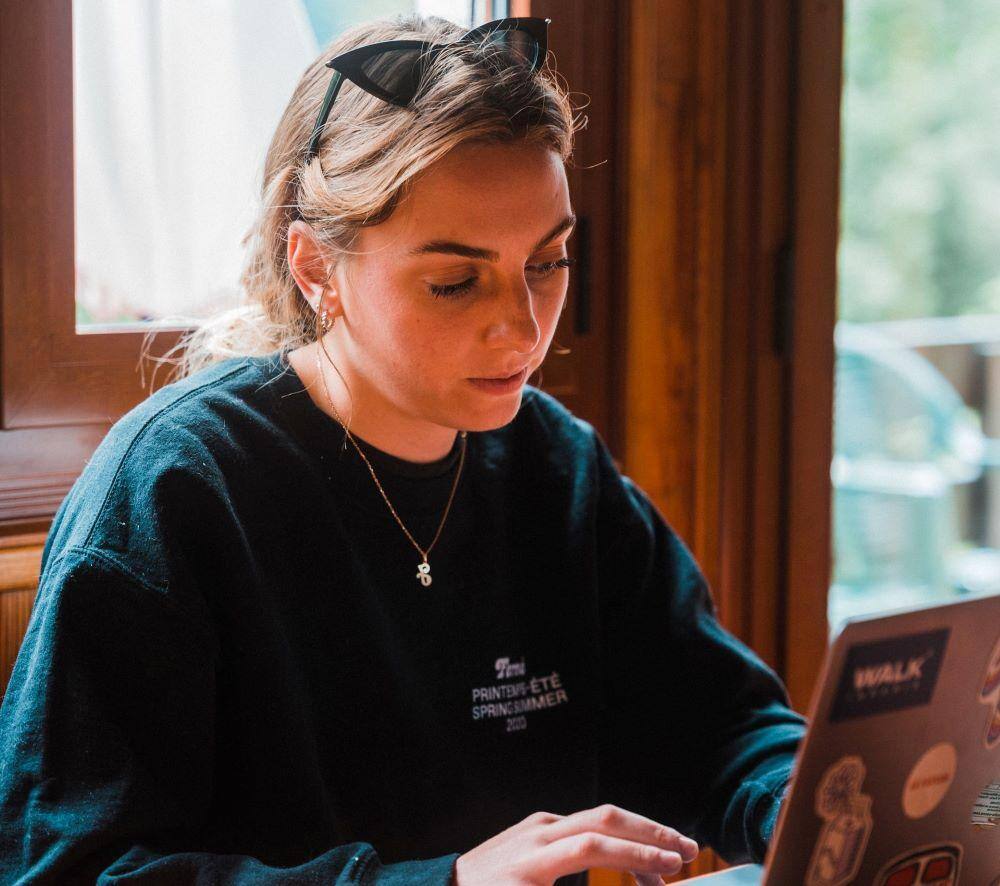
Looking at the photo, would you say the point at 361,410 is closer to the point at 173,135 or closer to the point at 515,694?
the point at 515,694

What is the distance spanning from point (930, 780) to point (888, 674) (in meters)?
0.11

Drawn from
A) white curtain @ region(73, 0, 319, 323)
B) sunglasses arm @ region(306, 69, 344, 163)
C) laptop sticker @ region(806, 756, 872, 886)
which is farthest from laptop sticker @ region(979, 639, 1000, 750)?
white curtain @ region(73, 0, 319, 323)

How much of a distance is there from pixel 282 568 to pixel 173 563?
141mm

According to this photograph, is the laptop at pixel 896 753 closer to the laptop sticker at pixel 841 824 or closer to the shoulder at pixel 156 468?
the laptop sticker at pixel 841 824

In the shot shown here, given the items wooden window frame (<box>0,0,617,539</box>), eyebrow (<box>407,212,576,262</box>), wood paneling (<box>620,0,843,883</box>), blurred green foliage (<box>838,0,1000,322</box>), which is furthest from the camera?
blurred green foliage (<box>838,0,1000,322</box>)

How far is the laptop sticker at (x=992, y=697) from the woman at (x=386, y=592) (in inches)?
9.2

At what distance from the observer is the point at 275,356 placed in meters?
1.24

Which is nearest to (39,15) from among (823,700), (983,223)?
(823,700)

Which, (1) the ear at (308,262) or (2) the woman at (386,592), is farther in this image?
(1) the ear at (308,262)

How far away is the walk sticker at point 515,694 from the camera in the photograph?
1.22 metres

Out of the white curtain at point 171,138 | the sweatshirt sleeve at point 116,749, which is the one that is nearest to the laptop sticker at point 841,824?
the sweatshirt sleeve at point 116,749

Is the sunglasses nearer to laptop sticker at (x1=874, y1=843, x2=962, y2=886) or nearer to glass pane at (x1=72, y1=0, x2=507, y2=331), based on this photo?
glass pane at (x1=72, y1=0, x2=507, y2=331)

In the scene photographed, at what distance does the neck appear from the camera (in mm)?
1201

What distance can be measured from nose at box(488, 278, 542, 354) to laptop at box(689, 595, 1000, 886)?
48 cm
